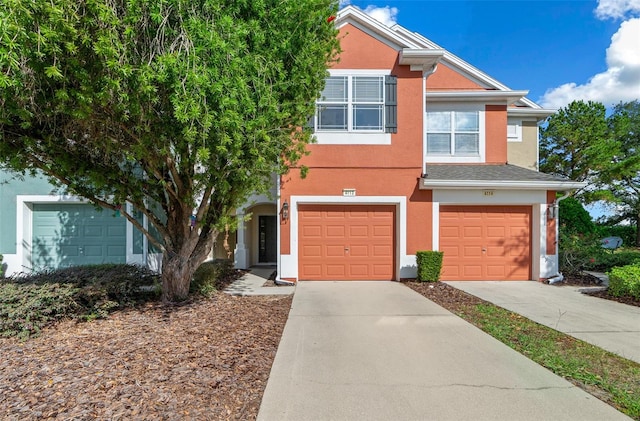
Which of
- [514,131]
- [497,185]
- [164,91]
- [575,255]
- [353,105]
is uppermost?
[514,131]

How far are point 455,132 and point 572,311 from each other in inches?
258

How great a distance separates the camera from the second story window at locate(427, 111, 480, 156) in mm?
10648

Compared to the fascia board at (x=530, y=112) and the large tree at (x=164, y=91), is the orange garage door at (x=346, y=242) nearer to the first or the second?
the large tree at (x=164, y=91)

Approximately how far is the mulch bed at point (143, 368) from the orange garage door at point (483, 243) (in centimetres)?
607

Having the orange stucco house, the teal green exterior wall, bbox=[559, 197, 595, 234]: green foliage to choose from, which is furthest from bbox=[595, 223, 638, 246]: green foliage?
the teal green exterior wall

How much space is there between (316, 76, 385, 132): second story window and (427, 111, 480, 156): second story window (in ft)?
8.90

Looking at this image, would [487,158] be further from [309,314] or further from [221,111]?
[221,111]

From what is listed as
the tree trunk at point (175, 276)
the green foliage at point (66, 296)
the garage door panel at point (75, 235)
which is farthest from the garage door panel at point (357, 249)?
the garage door panel at point (75, 235)

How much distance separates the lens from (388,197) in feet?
29.4

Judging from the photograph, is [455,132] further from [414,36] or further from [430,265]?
[414,36]

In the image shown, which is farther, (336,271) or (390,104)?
(336,271)

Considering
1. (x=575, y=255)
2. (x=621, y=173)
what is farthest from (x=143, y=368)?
(x=621, y=173)

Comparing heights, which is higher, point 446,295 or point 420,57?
point 420,57

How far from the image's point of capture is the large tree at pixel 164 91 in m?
3.46
